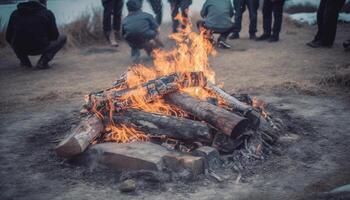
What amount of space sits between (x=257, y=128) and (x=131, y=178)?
5.23ft

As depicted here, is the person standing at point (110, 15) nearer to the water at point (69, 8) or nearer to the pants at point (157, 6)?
the pants at point (157, 6)

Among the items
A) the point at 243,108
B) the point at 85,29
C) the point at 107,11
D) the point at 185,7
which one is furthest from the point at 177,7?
the point at 243,108

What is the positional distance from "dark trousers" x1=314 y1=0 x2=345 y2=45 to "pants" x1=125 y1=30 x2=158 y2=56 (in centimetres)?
407

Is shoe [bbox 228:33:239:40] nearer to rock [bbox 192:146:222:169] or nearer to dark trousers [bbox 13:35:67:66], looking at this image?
dark trousers [bbox 13:35:67:66]

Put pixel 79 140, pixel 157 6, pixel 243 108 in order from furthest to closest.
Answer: pixel 157 6 → pixel 243 108 → pixel 79 140

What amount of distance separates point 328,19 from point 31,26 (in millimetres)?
6826

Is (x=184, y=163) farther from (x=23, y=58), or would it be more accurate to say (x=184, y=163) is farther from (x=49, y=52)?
(x=23, y=58)

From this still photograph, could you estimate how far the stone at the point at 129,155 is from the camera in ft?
12.9

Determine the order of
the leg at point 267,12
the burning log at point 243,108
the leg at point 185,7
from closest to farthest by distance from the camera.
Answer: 1. the burning log at point 243,108
2. the leg at point 267,12
3. the leg at point 185,7

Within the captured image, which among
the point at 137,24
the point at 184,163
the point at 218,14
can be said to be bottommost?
the point at 184,163

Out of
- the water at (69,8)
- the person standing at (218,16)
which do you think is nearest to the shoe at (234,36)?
the person standing at (218,16)

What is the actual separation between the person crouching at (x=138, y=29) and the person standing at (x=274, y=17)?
3.37 metres

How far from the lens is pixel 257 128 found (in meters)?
4.63

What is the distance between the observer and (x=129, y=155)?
400 cm
